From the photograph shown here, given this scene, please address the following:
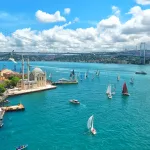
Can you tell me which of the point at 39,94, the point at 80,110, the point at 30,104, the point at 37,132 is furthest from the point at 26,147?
the point at 39,94

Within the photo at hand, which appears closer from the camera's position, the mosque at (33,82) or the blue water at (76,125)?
the blue water at (76,125)

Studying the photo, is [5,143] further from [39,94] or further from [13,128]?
[39,94]

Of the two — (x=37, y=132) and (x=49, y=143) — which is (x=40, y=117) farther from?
(x=49, y=143)

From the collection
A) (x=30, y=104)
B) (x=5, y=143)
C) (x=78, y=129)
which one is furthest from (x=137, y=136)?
(x=30, y=104)

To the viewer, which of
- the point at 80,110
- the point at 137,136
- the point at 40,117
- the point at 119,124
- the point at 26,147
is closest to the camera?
the point at 26,147

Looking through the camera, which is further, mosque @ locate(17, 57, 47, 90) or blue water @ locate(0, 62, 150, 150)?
mosque @ locate(17, 57, 47, 90)

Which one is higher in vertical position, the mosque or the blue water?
the mosque

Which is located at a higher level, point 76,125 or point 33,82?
point 33,82

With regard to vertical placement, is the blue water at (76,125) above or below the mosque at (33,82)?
below

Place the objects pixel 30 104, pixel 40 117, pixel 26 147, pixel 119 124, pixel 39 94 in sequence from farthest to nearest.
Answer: pixel 39 94 < pixel 30 104 < pixel 40 117 < pixel 119 124 < pixel 26 147

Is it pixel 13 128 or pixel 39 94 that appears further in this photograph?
pixel 39 94

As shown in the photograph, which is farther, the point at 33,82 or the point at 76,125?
the point at 33,82
